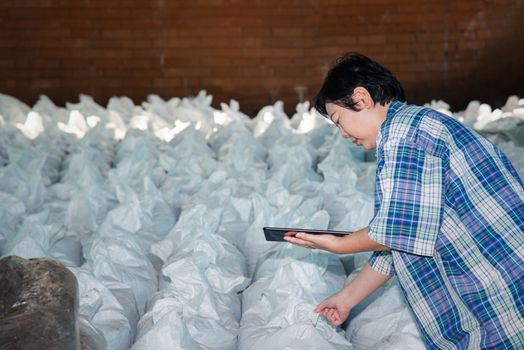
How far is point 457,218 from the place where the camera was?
1.73m

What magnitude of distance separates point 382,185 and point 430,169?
10cm

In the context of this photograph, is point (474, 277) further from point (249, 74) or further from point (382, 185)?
point (249, 74)

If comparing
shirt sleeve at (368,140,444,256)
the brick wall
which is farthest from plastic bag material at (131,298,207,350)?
the brick wall

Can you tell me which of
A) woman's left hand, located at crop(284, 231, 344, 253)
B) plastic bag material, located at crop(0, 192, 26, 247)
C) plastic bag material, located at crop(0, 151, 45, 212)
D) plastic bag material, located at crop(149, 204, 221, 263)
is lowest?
plastic bag material, located at crop(0, 151, 45, 212)

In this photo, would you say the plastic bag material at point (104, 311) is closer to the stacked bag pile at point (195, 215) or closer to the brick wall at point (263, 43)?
the stacked bag pile at point (195, 215)

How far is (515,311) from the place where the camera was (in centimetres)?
168

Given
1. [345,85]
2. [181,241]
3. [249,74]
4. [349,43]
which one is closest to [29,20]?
[249,74]

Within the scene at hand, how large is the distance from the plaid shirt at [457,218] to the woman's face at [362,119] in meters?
0.06

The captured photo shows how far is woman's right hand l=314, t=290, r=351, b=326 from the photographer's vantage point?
79.9 inches

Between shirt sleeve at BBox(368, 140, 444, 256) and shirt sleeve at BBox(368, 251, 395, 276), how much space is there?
234 mm

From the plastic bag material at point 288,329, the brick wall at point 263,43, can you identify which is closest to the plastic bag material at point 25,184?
the plastic bag material at point 288,329

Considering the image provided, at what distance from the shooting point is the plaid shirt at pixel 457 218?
168 centimetres

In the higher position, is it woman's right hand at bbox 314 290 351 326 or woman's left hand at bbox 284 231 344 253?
woman's left hand at bbox 284 231 344 253

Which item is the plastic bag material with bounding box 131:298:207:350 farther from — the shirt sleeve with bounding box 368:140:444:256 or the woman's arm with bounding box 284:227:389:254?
the shirt sleeve with bounding box 368:140:444:256
